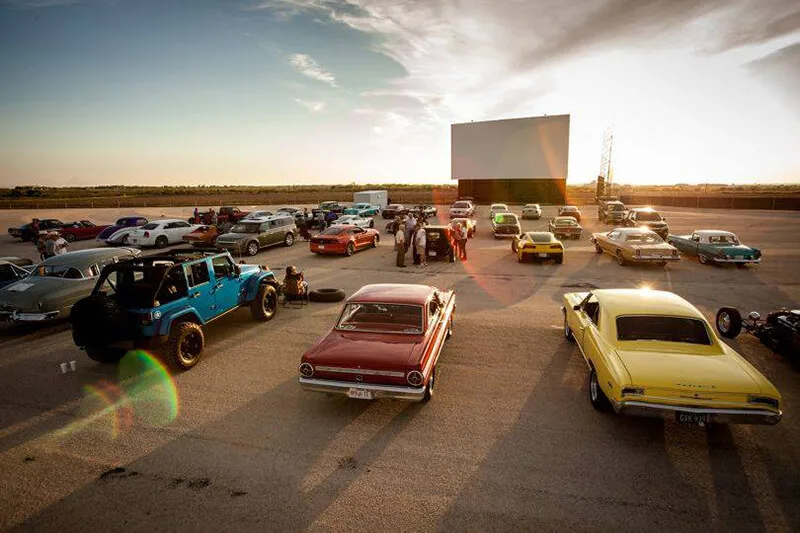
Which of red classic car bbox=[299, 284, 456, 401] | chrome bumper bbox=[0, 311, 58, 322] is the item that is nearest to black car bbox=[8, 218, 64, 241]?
chrome bumper bbox=[0, 311, 58, 322]

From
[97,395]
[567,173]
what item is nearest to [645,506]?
→ [97,395]

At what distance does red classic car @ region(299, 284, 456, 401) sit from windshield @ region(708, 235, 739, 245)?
48.5 feet

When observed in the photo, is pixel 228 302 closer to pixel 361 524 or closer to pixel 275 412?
pixel 275 412

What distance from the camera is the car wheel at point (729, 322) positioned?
8203mm

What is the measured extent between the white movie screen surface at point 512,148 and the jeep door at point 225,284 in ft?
160

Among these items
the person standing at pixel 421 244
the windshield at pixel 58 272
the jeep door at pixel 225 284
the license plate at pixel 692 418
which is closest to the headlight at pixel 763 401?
the license plate at pixel 692 418

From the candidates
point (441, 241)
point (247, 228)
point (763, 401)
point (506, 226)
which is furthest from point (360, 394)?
point (506, 226)

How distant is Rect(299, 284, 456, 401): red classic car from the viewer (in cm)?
546

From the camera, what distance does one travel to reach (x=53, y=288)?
9.35 m

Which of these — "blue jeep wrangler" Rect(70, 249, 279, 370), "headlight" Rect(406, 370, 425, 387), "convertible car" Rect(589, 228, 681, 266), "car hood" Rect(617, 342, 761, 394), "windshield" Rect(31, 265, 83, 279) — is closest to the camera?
"car hood" Rect(617, 342, 761, 394)

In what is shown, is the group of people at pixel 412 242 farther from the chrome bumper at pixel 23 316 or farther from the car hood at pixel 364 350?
the chrome bumper at pixel 23 316

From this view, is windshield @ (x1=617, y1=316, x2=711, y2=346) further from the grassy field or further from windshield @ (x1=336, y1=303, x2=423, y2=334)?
the grassy field

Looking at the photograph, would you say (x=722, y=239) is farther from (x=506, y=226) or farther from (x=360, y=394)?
(x=360, y=394)

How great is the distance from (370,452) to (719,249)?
54.1 ft
